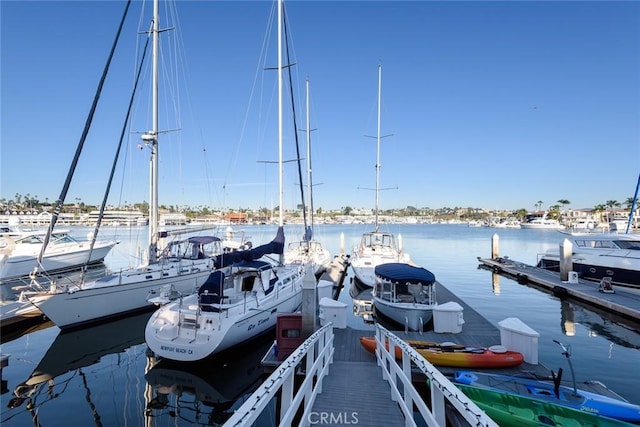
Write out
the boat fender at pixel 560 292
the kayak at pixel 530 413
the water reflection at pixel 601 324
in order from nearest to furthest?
1. the kayak at pixel 530 413
2. the water reflection at pixel 601 324
3. the boat fender at pixel 560 292

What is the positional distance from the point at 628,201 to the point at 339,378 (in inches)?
5186

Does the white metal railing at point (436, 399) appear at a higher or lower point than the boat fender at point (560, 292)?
higher

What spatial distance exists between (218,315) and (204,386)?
1881 mm

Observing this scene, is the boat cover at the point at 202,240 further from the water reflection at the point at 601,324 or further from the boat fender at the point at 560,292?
the boat fender at the point at 560,292

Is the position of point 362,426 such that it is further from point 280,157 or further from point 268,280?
point 280,157

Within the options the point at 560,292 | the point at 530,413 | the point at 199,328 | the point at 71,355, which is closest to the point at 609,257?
the point at 560,292

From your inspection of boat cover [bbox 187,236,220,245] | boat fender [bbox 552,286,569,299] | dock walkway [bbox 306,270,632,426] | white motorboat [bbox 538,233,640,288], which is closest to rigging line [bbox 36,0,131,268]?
boat cover [bbox 187,236,220,245]

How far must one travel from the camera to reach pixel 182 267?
17234 mm

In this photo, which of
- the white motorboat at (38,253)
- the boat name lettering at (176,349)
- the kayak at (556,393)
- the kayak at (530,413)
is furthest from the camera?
the white motorboat at (38,253)

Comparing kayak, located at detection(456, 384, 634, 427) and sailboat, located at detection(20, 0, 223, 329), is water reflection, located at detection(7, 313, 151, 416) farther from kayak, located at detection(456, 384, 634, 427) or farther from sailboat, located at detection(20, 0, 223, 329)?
kayak, located at detection(456, 384, 634, 427)

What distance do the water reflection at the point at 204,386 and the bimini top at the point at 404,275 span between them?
5.76 meters

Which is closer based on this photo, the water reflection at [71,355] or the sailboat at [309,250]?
the water reflection at [71,355]

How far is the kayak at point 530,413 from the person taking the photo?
217 inches

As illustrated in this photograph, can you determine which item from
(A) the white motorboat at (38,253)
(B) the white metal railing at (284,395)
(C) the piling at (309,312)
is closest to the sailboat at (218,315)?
(C) the piling at (309,312)
